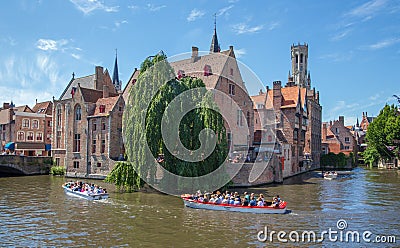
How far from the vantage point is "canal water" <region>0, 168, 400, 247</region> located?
56.0 ft

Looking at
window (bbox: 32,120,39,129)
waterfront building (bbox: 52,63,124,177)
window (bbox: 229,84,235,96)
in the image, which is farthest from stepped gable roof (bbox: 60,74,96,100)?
window (bbox: 229,84,235,96)

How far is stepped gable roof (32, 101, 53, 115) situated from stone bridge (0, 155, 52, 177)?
54.9ft

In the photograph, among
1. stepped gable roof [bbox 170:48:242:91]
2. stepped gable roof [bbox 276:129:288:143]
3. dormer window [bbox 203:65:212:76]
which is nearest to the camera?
stepped gable roof [bbox 170:48:242:91]

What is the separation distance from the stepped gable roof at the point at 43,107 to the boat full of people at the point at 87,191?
3785 centimetres

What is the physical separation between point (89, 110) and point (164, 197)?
22651mm

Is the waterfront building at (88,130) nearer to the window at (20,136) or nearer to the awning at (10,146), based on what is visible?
the window at (20,136)

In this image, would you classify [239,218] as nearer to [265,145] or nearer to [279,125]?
[265,145]

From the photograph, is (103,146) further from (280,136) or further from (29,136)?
(29,136)

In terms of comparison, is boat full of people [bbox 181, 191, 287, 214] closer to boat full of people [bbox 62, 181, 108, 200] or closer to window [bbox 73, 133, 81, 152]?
boat full of people [bbox 62, 181, 108, 200]

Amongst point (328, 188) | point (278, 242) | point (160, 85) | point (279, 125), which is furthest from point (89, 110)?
point (278, 242)

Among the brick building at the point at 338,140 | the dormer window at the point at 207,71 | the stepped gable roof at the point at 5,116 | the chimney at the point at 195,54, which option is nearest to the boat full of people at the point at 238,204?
the dormer window at the point at 207,71

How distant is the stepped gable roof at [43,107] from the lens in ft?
217

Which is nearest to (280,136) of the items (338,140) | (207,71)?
(207,71)

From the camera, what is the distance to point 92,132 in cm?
4628
